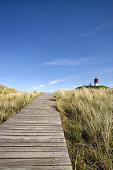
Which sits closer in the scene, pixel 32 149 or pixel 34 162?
pixel 34 162

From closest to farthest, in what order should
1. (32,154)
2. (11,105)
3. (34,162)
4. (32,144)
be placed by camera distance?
(34,162), (32,154), (32,144), (11,105)

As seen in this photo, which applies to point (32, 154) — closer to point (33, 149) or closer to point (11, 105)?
point (33, 149)

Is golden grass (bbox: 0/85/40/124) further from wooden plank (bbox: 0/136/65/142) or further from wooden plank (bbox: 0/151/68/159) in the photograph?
wooden plank (bbox: 0/151/68/159)

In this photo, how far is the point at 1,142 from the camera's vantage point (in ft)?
6.26

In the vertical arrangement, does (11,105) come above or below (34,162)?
above

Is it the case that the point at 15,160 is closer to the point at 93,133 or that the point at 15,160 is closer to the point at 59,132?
the point at 59,132

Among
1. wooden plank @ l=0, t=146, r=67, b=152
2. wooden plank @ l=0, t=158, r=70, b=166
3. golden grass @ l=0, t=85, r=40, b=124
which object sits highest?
golden grass @ l=0, t=85, r=40, b=124

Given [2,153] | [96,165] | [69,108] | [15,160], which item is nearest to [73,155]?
[96,165]

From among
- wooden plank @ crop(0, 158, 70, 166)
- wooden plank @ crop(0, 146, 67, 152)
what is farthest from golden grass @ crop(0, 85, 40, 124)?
wooden plank @ crop(0, 158, 70, 166)

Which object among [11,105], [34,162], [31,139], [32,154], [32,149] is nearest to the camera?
[34,162]

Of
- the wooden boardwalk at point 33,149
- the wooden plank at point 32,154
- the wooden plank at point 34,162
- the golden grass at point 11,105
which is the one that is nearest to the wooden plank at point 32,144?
the wooden boardwalk at point 33,149

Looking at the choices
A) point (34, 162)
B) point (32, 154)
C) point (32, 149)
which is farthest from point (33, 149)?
point (34, 162)

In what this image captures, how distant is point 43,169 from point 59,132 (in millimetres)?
1036

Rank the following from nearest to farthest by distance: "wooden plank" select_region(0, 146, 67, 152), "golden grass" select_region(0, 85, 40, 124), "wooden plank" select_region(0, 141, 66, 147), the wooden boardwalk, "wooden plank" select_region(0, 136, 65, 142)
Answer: the wooden boardwalk < "wooden plank" select_region(0, 146, 67, 152) < "wooden plank" select_region(0, 141, 66, 147) < "wooden plank" select_region(0, 136, 65, 142) < "golden grass" select_region(0, 85, 40, 124)
